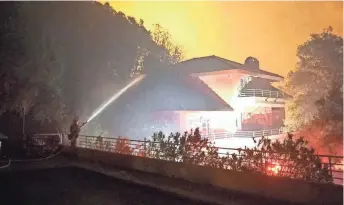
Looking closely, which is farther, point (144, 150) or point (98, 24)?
point (98, 24)

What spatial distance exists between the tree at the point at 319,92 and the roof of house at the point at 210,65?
121 inches

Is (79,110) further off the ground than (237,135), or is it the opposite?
(79,110)

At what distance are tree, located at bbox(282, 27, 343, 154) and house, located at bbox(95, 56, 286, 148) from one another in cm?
150

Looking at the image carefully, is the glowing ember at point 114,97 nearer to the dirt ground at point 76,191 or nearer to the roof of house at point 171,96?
the roof of house at point 171,96

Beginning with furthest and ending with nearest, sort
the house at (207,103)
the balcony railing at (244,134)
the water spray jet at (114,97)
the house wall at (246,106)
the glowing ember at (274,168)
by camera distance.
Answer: the water spray jet at (114,97) → the house at (207,103) → the house wall at (246,106) → the balcony railing at (244,134) → the glowing ember at (274,168)

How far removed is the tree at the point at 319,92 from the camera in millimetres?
12633

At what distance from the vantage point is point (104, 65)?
2136 centimetres

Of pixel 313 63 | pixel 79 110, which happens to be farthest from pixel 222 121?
pixel 79 110

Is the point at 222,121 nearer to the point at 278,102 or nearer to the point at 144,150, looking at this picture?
the point at 278,102

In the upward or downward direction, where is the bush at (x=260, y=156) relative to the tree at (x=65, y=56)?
downward

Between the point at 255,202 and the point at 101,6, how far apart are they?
18837 millimetres

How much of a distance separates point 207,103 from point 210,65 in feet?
8.30

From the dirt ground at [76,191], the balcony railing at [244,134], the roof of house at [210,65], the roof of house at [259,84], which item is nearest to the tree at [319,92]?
the balcony railing at [244,134]

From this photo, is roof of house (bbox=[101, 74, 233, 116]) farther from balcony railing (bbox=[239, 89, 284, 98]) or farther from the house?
balcony railing (bbox=[239, 89, 284, 98])
